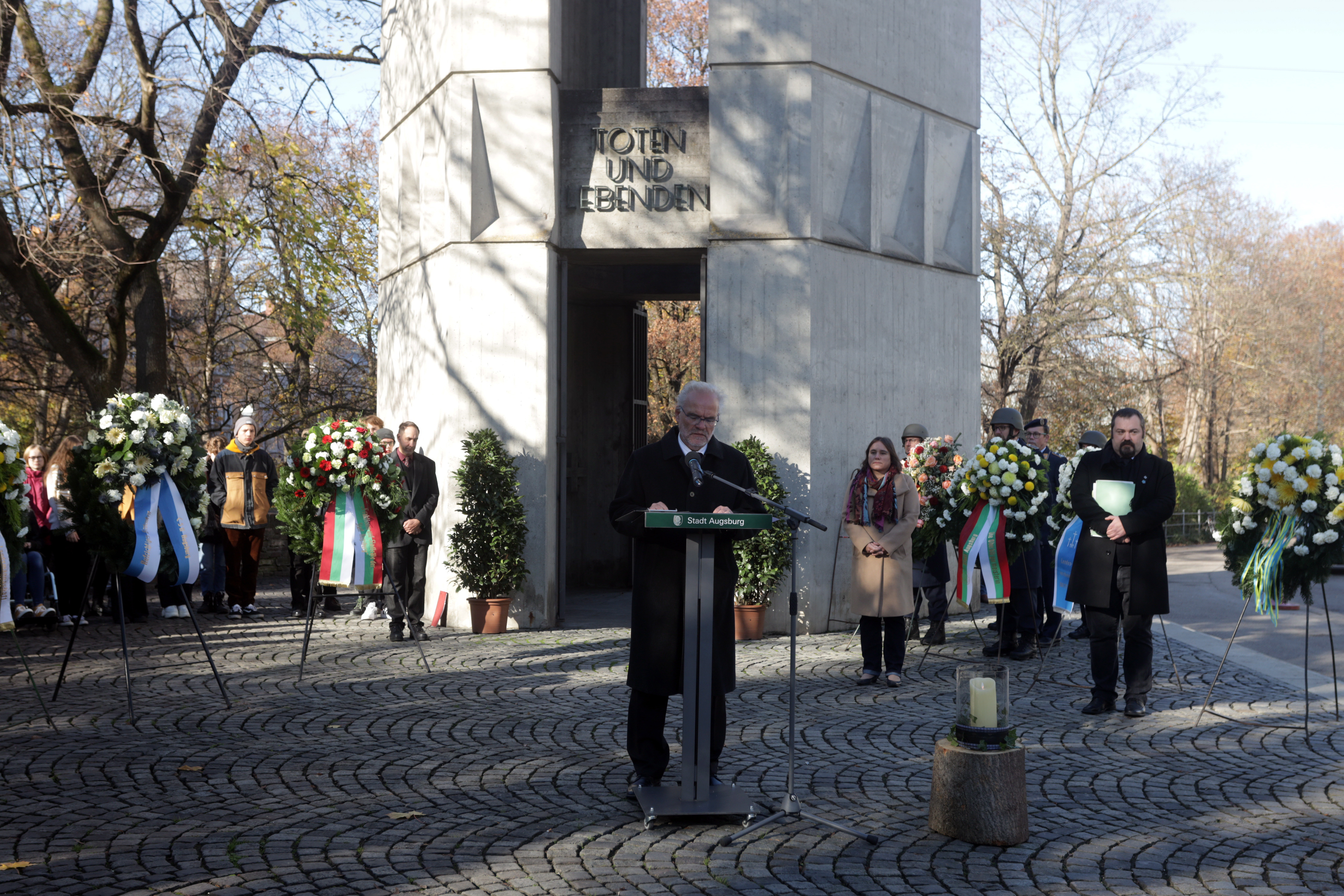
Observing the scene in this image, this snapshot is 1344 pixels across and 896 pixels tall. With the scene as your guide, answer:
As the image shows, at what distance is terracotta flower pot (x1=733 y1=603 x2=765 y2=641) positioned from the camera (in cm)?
1170

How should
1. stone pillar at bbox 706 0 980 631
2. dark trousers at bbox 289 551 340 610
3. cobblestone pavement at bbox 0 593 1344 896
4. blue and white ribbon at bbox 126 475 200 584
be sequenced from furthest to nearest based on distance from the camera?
dark trousers at bbox 289 551 340 610 < stone pillar at bbox 706 0 980 631 < blue and white ribbon at bbox 126 475 200 584 < cobblestone pavement at bbox 0 593 1344 896

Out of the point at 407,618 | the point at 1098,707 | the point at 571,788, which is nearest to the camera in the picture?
the point at 571,788

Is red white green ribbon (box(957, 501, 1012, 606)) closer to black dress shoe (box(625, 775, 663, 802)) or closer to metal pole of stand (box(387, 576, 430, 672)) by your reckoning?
metal pole of stand (box(387, 576, 430, 672))

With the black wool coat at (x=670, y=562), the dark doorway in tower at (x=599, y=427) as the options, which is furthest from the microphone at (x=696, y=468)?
the dark doorway in tower at (x=599, y=427)

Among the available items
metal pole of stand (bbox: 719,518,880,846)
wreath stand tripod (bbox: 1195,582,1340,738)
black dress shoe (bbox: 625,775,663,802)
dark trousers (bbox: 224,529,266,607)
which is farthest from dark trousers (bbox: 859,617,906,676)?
dark trousers (bbox: 224,529,266,607)

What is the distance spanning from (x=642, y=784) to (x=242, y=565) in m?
9.35

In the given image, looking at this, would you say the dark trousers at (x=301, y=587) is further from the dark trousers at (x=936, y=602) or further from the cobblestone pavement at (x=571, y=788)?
the dark trousers at (x=936, y=602)

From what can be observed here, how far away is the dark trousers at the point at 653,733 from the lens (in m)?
5.74

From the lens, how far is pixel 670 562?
18.6 ft

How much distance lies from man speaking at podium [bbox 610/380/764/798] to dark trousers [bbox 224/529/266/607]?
9.19 m

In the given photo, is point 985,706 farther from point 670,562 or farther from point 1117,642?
point 1117,642

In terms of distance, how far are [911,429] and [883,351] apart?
132cm

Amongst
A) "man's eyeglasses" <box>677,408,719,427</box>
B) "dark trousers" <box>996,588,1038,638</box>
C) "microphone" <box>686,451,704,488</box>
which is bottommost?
"dark trousers" <box>996,588,1038,638</box>

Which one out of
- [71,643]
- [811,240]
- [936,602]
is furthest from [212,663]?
[811,240]
